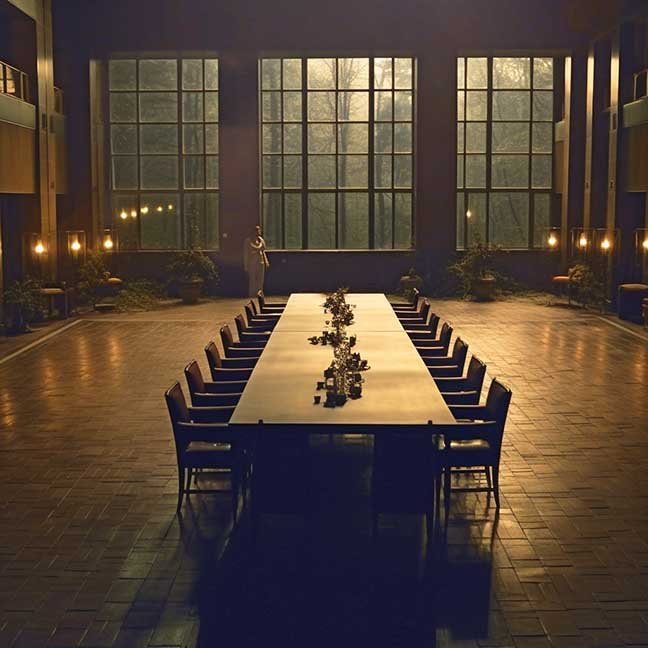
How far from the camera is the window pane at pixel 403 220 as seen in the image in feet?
94.8

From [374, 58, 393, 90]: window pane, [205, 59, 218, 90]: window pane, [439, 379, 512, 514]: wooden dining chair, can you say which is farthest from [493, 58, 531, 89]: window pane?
[439, 379, 512, 514]: wooden dining chair

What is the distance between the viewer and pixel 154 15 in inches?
1080

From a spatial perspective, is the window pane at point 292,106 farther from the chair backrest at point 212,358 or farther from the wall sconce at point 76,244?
the chair backrest at point 212,358

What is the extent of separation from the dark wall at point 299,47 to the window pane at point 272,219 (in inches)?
29.6

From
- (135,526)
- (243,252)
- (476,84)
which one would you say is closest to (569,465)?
(135,526)

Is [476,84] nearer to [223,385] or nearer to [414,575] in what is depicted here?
[223,385]

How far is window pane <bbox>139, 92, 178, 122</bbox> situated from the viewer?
28.9m

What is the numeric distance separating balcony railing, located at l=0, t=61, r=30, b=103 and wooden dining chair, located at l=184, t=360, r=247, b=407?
13.2 m

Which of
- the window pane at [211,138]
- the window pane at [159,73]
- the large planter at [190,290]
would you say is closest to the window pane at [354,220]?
the window pane at [211,138]

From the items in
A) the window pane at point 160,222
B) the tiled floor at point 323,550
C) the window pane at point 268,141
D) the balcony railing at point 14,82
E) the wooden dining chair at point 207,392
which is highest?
the balcony railing at point 14,82

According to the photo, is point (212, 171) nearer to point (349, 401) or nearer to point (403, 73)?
point (403, 73)

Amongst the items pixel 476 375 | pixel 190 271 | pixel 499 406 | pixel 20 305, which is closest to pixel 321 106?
pixel 190 271

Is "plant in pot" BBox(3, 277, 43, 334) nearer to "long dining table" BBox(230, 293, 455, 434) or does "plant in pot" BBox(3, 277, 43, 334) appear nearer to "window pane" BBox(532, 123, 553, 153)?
"long dining table" BBox(230, 293, 455, 434)

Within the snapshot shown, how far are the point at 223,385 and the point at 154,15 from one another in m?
19.4
